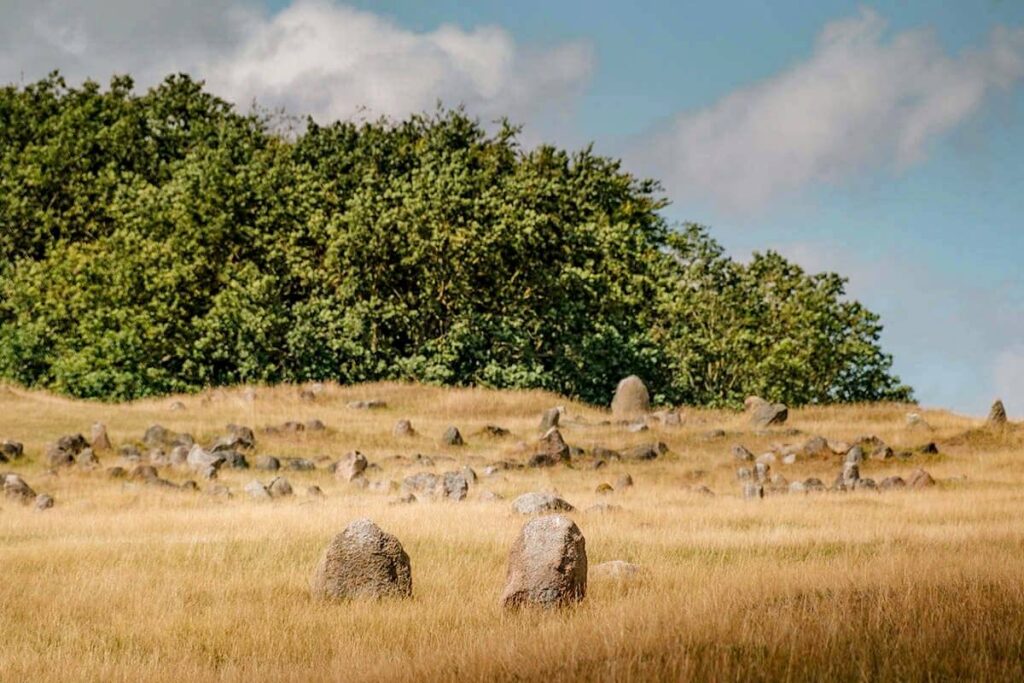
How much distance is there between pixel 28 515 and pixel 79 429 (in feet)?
57.8

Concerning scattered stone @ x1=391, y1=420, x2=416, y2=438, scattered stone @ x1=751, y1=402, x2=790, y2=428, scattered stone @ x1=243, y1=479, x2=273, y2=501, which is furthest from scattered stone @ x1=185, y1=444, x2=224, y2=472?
scattered stone @ x1=751, y1=402, x2=790, y2=428

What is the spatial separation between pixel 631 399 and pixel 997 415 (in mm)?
16990

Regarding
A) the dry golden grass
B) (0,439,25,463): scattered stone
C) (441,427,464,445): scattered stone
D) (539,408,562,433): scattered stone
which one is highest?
(539,408,562,433): scattered stone

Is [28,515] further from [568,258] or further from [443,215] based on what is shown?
[568,258]

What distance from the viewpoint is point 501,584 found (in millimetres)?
15188

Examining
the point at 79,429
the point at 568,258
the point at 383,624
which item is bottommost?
the point at 383,624

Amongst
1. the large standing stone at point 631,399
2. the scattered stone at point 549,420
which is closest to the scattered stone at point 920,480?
the scattered stone at point 549,420

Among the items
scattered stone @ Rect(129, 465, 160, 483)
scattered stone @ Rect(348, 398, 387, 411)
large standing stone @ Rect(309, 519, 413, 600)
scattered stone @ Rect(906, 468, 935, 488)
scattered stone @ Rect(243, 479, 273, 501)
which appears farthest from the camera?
scattered stone @ Rect(348, 398, 387, 411)

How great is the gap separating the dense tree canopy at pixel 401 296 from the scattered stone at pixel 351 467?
2262 cm

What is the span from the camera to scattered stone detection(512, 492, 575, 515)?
23047mm

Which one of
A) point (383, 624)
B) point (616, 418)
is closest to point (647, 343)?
point (616, 418)

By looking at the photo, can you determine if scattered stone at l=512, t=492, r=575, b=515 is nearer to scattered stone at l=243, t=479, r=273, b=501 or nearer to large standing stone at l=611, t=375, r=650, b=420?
scattered stone at l=243, t=479, r=273, b=501

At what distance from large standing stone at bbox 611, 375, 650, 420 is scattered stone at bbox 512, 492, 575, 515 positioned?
2757 centimetres

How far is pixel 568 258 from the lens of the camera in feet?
196
